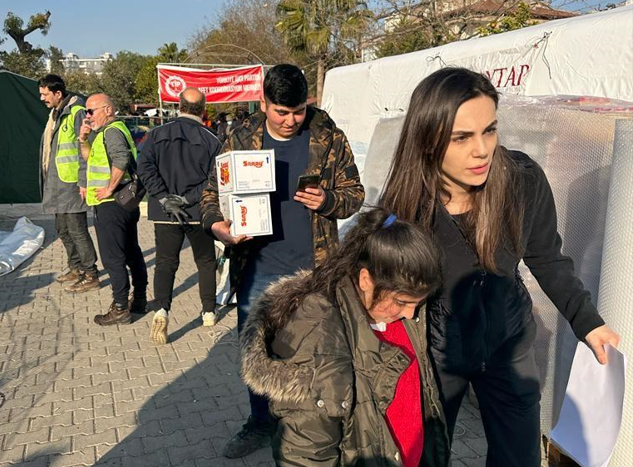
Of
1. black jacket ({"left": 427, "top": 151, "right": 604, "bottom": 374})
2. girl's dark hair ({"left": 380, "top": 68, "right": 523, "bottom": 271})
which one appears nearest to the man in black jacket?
girl's dark hair ({"left": 380, "top": 68, "right": 523, "bottom": 271})

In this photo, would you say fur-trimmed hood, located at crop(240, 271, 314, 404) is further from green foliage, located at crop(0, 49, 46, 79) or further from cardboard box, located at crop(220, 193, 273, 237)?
green foliage, located at crop(0, 49, 46, 79)

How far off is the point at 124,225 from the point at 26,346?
1.28 metres

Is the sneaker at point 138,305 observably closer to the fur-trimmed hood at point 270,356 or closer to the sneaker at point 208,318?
the sneaker at point 208,318

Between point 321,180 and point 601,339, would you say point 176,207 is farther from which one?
point 601,339

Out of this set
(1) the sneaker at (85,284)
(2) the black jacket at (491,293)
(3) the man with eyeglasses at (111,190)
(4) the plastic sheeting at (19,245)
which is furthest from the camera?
(4) the plastic sheeting at (19,245)

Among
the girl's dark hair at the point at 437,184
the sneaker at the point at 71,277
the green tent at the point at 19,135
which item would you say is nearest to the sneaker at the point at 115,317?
the sneaker at the point at 71,277

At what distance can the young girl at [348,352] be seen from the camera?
4.97ft

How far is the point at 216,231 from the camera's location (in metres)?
2.73

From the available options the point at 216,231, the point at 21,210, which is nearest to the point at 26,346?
the point at 216,231

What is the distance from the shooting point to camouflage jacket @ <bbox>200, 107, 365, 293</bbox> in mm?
2828

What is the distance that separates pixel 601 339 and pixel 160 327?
11.5ft

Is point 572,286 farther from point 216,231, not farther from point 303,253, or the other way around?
point 216,231

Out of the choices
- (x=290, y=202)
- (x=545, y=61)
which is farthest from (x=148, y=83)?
(x=290, y=202)

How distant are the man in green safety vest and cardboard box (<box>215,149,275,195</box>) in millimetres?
3744
